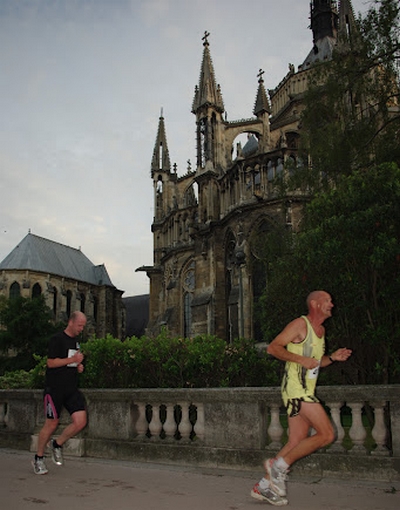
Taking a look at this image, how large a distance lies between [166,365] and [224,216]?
58.8 ft

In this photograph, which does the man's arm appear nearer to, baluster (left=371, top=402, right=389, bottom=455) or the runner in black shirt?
the runner in black shirt

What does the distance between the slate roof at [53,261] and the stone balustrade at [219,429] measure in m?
46.6

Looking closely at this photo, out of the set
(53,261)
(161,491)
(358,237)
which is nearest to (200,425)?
(161,491)

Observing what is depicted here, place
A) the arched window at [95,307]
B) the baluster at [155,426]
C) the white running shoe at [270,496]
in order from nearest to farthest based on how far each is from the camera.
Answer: the white running shoe at [270,496]
the baluster at [155,426]
the arched window at [95,307]

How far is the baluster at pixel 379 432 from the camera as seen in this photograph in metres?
5.26

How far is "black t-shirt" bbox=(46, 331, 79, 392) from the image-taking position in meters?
5.71

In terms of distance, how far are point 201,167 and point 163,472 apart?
75.3ft

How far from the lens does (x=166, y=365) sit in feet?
27.6

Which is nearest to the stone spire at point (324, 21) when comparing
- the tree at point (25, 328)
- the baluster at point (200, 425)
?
the tree at point (25, 328)

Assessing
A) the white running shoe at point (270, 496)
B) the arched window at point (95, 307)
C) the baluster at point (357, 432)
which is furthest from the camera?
the arched window at point (95, 307)

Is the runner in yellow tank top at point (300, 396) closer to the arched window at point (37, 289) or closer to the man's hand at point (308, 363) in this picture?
the man's hand at point (308, 363)

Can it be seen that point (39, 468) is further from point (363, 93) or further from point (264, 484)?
point (363, 93)

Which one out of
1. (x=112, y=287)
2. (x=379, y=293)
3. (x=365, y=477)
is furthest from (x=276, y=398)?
(x=112, y=287)

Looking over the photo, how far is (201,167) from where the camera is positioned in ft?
90.7
